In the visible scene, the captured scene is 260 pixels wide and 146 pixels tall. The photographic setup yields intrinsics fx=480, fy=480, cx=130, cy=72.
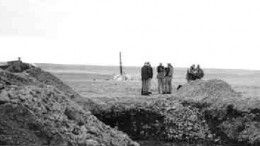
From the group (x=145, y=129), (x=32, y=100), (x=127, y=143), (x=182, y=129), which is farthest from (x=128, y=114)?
(x=32, y=100)

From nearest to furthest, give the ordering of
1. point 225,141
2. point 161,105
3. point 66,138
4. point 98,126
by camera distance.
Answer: point 66,138 < point 98,126 < point 225,141 < point 161,105

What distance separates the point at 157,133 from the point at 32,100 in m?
8.62

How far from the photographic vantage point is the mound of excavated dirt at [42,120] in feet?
32.2

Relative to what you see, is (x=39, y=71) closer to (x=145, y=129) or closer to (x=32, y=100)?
(x=145, y=129)

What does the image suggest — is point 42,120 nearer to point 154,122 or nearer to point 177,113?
point 154,122

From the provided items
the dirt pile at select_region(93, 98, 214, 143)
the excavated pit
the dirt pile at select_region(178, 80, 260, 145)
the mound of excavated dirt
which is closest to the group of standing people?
the dirt pile at select_region(178, 80, 260, 145)

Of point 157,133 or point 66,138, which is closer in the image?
point 66,138

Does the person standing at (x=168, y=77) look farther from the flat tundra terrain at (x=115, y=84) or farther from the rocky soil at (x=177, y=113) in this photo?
the rocky soil at (x=177, y=113)

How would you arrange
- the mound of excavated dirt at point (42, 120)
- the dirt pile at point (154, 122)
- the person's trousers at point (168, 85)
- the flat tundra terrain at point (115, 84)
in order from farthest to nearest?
the flat tundra terrain at point (115, 84), the person's trousers at point (168, 85), the dirt pile at point (154, 122), the mound of excavated dirt at point (42, 120)

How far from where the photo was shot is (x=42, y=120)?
10367 millimetres

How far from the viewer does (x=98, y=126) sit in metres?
12.0

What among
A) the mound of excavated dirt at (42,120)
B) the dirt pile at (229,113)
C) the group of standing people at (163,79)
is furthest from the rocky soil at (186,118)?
the mound of excavated dirt at (42,120)

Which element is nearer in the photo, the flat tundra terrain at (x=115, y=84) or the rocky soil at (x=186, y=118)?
the rocky soil at (x=186, y=118)

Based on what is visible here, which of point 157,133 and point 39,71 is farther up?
point 39,71
